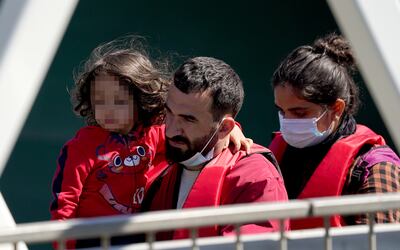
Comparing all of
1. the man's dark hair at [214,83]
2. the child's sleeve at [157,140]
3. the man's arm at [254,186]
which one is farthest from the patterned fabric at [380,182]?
the child's sleeve at [157,140]

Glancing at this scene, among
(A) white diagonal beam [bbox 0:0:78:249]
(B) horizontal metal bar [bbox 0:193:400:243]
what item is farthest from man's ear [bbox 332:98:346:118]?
(A) white diagonal beam [bbox 0:0:78:249]

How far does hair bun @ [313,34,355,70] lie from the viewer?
3059 mm

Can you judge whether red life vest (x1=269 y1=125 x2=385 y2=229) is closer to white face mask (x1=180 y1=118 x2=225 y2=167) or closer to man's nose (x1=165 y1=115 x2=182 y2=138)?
white face mask (x1=180 y1=118 x2=225 y2=167)

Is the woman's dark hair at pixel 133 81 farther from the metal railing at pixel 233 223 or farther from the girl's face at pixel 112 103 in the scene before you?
the metal railing at pixel 233 223

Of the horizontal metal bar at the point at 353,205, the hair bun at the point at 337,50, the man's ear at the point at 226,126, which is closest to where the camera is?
the horizontal metal bar at the point at 353,205

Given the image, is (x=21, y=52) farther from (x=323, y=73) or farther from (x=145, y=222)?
(x=323, y=73)

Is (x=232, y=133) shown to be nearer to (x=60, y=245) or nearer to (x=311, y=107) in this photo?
(x=311, y=107)

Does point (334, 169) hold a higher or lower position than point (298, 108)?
lower

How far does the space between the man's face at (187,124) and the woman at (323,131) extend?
365 millimetres

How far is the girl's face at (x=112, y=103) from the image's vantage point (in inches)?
113

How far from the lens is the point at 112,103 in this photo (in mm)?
2871

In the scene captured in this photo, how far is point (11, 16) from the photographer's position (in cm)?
159

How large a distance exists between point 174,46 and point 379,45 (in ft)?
14.4

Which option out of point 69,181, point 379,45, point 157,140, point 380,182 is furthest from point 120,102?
point 379,45
